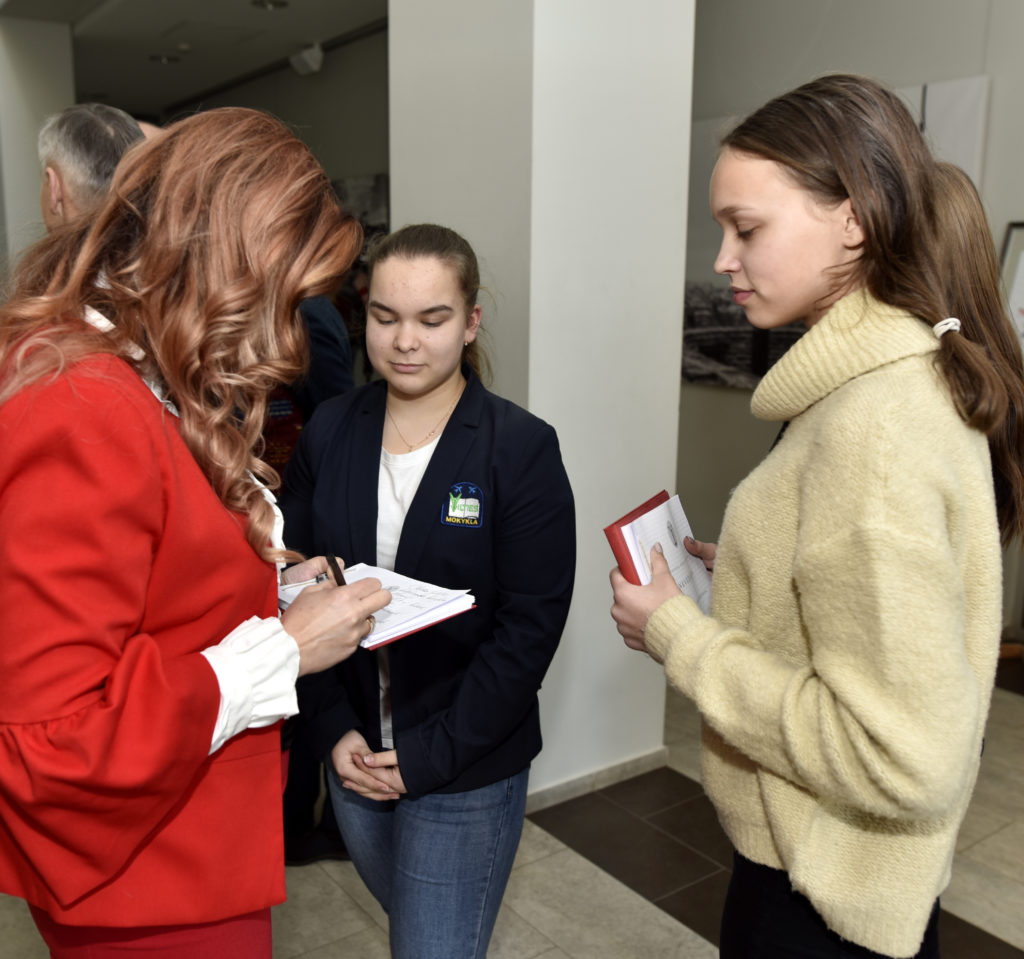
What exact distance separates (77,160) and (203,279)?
4.62 feet

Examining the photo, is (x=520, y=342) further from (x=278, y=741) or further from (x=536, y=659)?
(x=278, y=741)

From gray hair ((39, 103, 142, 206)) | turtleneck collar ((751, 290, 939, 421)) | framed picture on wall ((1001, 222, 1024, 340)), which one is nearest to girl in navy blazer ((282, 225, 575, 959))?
turtleneck collar ((751, 290, 939, 421))

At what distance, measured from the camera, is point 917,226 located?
1.09 meters

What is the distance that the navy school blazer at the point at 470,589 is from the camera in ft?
5.18

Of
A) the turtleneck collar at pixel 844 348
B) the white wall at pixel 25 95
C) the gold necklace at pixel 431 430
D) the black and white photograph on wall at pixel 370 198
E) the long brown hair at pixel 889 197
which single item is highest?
the white wall at pixel 25 95

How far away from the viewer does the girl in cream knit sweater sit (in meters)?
0.95

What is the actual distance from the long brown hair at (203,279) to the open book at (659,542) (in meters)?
0.47

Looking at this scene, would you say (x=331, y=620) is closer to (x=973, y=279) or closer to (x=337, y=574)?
(x=337, y=574)

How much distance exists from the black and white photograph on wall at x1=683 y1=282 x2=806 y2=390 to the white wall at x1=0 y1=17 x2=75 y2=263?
433 centimetres

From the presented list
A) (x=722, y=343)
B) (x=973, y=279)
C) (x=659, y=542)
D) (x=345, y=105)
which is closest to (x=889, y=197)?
(x=973, y=279)

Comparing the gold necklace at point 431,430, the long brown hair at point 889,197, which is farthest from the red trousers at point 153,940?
the long brown hair at point 889,197

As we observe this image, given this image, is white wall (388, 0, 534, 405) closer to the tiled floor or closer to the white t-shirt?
the white t-shirt

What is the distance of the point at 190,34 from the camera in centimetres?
696

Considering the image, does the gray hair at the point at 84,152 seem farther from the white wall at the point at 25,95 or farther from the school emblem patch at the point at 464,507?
the white wall at the point at 25,95
